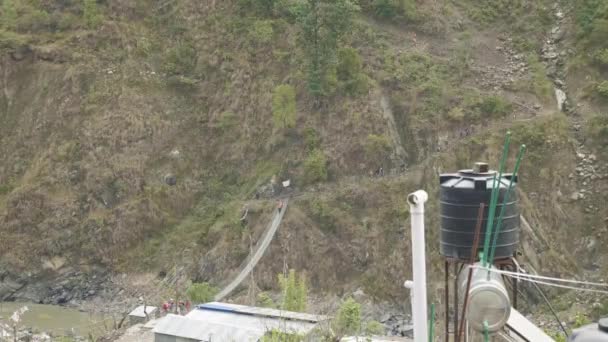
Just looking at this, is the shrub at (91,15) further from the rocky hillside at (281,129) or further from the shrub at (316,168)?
the shrub at (316,168)

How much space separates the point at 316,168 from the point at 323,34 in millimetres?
5313

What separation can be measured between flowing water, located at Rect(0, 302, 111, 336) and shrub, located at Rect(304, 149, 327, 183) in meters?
8.83

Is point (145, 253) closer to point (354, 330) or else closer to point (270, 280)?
point (270, 280)

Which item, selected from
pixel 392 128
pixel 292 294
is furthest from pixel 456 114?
pixel 292 294

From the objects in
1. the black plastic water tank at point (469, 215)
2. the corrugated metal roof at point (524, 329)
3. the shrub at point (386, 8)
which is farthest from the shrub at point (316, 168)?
the corrugated metal roof at point (524, 329)

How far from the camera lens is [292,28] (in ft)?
101

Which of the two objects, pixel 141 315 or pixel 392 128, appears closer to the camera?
pixel 141 315

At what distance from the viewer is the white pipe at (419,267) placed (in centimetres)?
554

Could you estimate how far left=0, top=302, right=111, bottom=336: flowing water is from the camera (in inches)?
930

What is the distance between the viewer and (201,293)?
23.5 m

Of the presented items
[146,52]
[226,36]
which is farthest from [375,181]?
[146,52]

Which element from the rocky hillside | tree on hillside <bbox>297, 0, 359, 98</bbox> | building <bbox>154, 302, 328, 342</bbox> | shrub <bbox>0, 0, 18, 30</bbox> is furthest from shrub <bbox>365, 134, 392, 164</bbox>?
shrub <bbox>0, 0, 18, 30</bbox>

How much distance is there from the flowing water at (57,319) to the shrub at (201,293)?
287cm

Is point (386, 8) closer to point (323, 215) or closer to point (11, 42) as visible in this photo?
point (323, 215)
